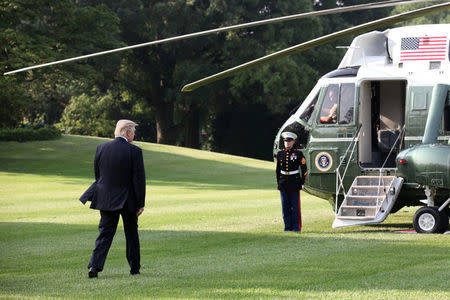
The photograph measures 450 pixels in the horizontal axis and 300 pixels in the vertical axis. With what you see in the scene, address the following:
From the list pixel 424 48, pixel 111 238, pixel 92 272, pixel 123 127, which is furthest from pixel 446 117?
pixel 92 272

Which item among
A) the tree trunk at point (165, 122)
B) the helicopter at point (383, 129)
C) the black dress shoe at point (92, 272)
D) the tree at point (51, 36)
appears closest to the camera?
the black dress shoe at point (92, 272)

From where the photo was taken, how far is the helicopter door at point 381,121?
16062mm

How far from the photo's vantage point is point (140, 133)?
64625 millimetres

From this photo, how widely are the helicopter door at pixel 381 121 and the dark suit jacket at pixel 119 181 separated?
7098 mm

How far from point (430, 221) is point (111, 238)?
21.4 feet

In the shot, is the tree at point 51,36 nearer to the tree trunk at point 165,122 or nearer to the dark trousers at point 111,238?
the tree trunk at point 165,122

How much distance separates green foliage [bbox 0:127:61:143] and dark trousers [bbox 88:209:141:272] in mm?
36352

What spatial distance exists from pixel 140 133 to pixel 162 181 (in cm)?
3145

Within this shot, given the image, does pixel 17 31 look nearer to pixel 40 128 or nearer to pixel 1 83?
pixel 1 83

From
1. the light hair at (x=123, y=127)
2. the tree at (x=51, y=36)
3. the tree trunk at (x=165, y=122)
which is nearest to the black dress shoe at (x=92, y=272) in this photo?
the light hair at (x=123, y=127)

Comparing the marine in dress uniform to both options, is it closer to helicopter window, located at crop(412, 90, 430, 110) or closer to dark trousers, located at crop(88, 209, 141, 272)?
helicopter window, located at crop(412, 90, 430, 110)

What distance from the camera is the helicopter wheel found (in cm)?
1398

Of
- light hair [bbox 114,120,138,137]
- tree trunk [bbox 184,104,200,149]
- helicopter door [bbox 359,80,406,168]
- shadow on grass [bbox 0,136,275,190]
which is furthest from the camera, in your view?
tree trunk [bbox 184,104,200,149]

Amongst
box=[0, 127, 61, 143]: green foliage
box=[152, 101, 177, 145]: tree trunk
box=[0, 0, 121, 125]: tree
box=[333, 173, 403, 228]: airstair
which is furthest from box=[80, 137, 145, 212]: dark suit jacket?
box=[152, 101, 177, 145]: tree trunk
